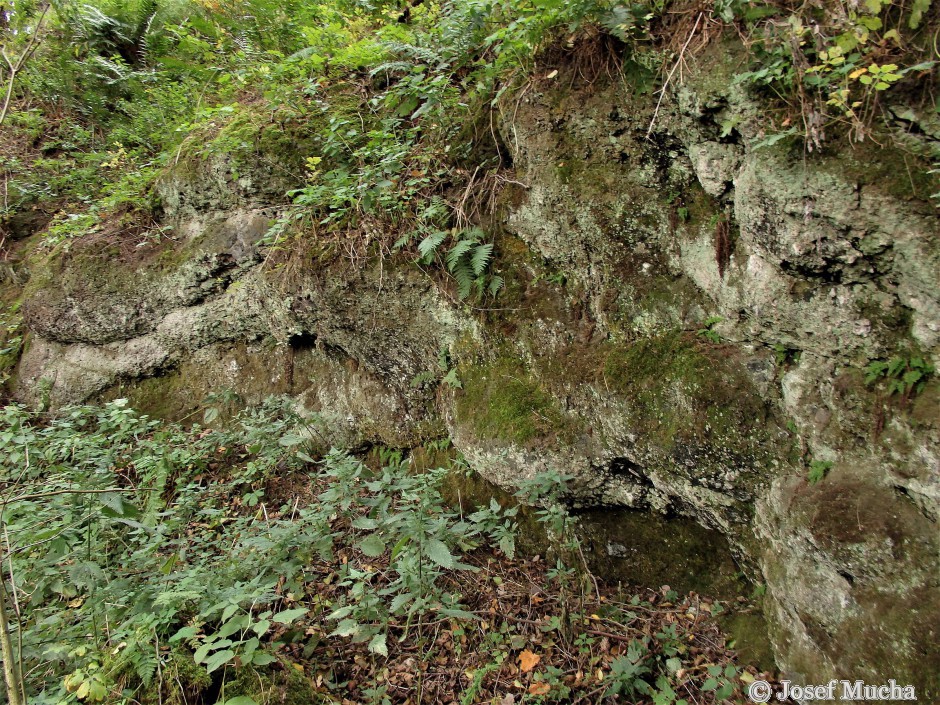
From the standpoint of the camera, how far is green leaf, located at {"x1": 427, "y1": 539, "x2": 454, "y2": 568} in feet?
8.75

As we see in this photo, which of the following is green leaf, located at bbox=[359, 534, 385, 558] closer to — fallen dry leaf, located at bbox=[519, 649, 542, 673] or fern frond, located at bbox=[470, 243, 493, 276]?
fallen dry leaf, located at bbox=[519, 649, 542, 673]

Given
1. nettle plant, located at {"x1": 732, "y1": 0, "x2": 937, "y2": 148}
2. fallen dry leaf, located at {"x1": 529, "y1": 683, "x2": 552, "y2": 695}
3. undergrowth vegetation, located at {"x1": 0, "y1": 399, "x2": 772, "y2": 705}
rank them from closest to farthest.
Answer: nettle plant, located at {"x1": 732, "y1": 0, "x2": 937, "y2": 148}
undergrowth vegetation, located at {"x1": 0, "y1": 399, "x2": 772, "y2": 705}
fallen dry leaf, located at {"x1": 529, "y1": 683, "x2": 552, "y2": 695}

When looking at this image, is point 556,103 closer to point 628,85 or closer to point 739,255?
point 628,85

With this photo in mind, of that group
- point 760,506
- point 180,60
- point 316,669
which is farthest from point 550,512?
point 180,60

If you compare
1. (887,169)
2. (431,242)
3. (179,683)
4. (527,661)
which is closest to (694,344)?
(887,169)

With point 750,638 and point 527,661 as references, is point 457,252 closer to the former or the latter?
point 527,661

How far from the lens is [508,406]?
4.25 metres

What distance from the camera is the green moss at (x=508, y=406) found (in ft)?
13.4

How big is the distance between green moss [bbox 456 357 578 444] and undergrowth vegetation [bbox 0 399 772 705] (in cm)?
50

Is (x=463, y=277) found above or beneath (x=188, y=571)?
above

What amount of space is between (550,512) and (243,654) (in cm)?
213

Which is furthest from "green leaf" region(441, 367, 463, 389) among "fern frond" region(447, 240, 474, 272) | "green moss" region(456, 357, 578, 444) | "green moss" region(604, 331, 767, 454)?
"green moss" region(604, 331, 767, 454)

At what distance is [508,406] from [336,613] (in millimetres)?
2108

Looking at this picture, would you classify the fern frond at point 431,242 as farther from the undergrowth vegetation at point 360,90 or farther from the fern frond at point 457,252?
the fern frond at point 457,252
